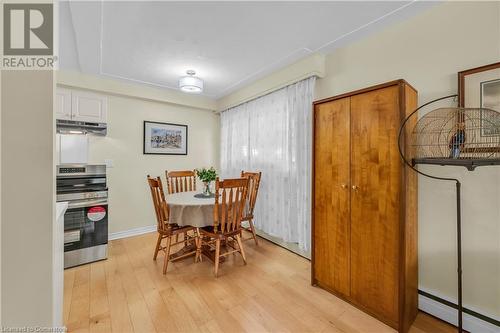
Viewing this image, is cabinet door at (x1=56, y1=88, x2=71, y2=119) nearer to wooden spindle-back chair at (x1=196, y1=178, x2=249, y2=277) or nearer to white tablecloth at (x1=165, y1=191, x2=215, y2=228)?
white tablecloth at (x1=165, y1=191, x2=215, y2=228)

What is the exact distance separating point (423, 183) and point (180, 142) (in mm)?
3605

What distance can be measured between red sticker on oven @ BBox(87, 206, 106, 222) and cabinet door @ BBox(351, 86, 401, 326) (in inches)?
114

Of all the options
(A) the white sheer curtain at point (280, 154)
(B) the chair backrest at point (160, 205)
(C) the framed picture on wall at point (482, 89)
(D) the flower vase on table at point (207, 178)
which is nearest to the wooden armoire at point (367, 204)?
(C) the framed picture on wall at point (482, 89)

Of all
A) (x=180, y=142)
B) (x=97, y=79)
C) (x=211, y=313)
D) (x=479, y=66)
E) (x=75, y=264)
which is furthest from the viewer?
(x=180, y=142)

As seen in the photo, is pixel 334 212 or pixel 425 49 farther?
pixel 334 212

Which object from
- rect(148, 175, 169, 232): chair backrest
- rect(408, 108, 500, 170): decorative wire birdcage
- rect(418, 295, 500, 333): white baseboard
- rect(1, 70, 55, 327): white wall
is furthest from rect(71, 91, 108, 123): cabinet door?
rect(418, 295, 500, 333): white baseboard

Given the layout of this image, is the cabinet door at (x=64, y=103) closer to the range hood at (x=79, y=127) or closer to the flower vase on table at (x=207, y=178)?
the range hood at (x=79, y=127)

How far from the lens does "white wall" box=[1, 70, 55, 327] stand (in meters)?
0.68

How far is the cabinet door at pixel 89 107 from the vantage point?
293 cm

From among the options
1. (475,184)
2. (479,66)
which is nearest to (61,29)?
(479,66)

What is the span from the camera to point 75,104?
2.92 m

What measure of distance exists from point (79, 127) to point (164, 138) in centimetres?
123

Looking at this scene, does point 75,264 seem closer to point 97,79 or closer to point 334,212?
point 97,79

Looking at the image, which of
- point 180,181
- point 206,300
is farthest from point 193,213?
point 180,181
